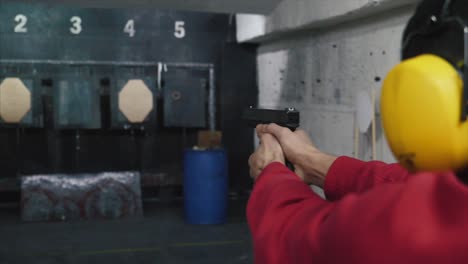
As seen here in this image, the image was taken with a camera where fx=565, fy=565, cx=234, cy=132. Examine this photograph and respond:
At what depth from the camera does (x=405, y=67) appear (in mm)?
842

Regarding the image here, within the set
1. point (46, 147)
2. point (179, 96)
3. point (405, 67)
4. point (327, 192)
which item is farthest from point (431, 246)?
point (46, 147)

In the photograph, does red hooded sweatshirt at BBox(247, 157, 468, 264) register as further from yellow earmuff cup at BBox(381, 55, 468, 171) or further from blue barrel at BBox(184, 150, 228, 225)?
blue barrel at BBox(184, 150, 228, 225)

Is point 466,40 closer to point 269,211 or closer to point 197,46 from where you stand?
point 269,211

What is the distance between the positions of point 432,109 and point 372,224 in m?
0.19

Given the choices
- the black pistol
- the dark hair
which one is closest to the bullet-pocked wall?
the black pistol

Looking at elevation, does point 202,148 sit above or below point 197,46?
below

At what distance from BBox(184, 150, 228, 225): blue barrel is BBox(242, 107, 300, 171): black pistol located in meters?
3.00

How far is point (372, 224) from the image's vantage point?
791 mm

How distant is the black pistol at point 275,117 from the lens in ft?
4.81

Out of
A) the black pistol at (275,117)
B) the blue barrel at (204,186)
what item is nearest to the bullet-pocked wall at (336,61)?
the blue barrel at (204,186)

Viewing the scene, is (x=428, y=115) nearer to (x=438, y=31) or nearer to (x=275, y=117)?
(x=438, y=31)

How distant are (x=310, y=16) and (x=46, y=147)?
2.97 m

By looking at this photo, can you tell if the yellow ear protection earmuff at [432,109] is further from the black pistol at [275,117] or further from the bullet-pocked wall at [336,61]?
the bullet-pocked wall at [336,61]

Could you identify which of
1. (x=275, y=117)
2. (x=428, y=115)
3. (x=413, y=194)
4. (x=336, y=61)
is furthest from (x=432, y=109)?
(x=336, y=61)
